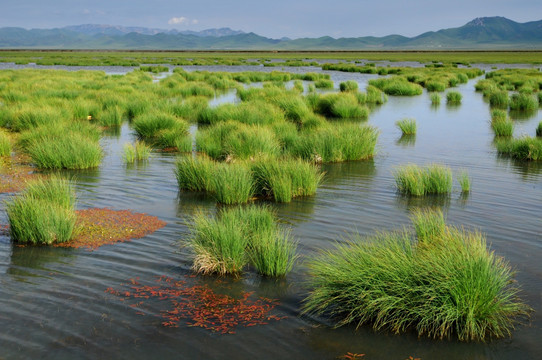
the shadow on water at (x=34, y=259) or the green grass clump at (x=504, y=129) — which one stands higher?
the green grass clump at (x=504, y=129)

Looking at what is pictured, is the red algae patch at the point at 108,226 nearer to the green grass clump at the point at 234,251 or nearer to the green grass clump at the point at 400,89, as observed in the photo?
the green grass clump at the point at 234,251

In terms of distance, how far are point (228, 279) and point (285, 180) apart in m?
4.31

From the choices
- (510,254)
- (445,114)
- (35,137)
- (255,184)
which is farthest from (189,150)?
(445,114)

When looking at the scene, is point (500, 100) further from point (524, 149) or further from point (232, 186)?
point (232, 186)

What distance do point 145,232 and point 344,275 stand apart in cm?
417

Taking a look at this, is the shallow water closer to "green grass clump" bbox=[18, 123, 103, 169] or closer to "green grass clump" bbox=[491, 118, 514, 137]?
"green grass clump" bbox=[18, 123, 103, 169]

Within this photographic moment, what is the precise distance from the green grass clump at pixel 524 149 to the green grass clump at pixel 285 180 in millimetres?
7684

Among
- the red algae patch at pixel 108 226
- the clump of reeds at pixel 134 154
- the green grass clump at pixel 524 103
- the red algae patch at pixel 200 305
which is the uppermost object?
the green grass clump at pixel 524 103

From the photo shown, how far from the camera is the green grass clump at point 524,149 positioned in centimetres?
1581

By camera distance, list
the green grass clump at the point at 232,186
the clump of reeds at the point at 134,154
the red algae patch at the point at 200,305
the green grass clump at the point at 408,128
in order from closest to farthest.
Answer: the red algae patch at the point at 200,305, the green grass clump at the point at 232,186, the clump of reeds at the point at 134,154, the green grass clump at the point at 408,128

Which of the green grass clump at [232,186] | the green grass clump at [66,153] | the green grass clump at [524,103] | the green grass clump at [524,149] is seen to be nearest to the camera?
the green grass clump at [232,186]

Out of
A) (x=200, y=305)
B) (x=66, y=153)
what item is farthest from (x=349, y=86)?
(x=200, y=305)

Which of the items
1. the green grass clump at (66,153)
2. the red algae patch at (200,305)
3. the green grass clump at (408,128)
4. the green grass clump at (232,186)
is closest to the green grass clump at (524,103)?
the green grass clump at (408,128)

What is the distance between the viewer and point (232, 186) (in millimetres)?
11156
